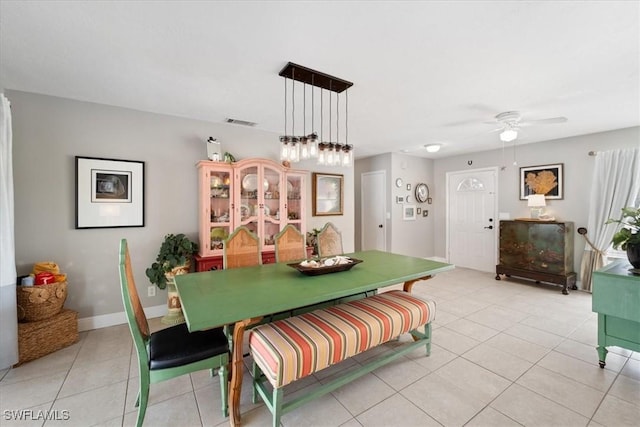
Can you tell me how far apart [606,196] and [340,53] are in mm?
4578

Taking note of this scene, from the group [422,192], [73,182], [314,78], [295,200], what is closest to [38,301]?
[73,182]

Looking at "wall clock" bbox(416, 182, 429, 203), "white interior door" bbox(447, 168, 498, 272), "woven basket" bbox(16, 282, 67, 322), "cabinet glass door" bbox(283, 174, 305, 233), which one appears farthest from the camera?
"wall clock" bbox(416, 182, 429, 203)

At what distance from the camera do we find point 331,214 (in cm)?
475

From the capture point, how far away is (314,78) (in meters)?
2.31

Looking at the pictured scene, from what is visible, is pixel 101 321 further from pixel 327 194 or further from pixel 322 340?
pixel 327 194

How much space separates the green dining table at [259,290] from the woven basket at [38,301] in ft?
4.59

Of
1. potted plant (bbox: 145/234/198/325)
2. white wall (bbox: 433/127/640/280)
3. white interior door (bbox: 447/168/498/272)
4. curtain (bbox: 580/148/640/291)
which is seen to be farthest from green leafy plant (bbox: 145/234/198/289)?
curtain (bbox: 580/148/640/291)

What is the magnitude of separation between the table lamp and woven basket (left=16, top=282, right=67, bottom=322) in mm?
6199

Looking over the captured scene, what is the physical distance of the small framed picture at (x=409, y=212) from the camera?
5.84 meters

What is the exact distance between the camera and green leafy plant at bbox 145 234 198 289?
3.03 metres

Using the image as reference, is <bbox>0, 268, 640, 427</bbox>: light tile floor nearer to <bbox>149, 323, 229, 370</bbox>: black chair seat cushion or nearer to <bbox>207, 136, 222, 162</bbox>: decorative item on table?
<bbox>149, 323, 229, 370</bbox>: black chair seat cushion

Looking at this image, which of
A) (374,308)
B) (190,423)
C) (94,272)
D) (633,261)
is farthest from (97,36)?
(633,261)

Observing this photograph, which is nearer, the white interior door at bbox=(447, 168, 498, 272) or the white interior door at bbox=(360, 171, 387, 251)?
the white interior door at bbox=(447, 168, 498, 272)

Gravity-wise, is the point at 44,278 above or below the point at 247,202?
below
